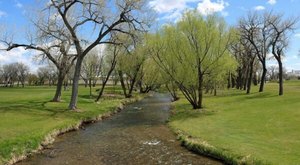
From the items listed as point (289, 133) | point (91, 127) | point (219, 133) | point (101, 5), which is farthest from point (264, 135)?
point (101, 5)

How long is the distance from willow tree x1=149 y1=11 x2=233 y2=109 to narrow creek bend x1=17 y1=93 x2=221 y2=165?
1015cm

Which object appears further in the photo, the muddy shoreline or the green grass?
the muddy shoreline

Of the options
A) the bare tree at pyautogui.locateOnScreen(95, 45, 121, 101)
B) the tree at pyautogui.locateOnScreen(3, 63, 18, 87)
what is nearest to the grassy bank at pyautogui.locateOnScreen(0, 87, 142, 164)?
the bare tree at pyautogui.locateOnScreen(95, 45, 121, 101)

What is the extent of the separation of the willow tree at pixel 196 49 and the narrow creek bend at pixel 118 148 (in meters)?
10.2

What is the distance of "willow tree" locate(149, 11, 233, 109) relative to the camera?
3853 centimetres

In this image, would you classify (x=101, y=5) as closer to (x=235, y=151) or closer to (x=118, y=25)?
(x=118, y=25)

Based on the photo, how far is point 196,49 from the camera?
38156 millimetres

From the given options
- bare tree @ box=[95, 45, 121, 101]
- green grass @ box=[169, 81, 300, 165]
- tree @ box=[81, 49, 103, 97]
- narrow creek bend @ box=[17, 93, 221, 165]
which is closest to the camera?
green grass @ box=[169, 81, 300, 165]

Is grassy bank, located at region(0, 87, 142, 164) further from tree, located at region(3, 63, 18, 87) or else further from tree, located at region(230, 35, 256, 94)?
tree, located at region(3, 63, 18, 87)

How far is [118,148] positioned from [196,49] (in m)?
19.0

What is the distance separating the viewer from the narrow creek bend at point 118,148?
1908cm

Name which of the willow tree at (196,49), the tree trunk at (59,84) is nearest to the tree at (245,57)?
the willow tree at (196,49)

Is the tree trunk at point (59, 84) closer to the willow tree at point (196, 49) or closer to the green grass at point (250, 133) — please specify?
the willow tree at point (196, 49)

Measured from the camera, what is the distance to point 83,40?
40156 millimetres
